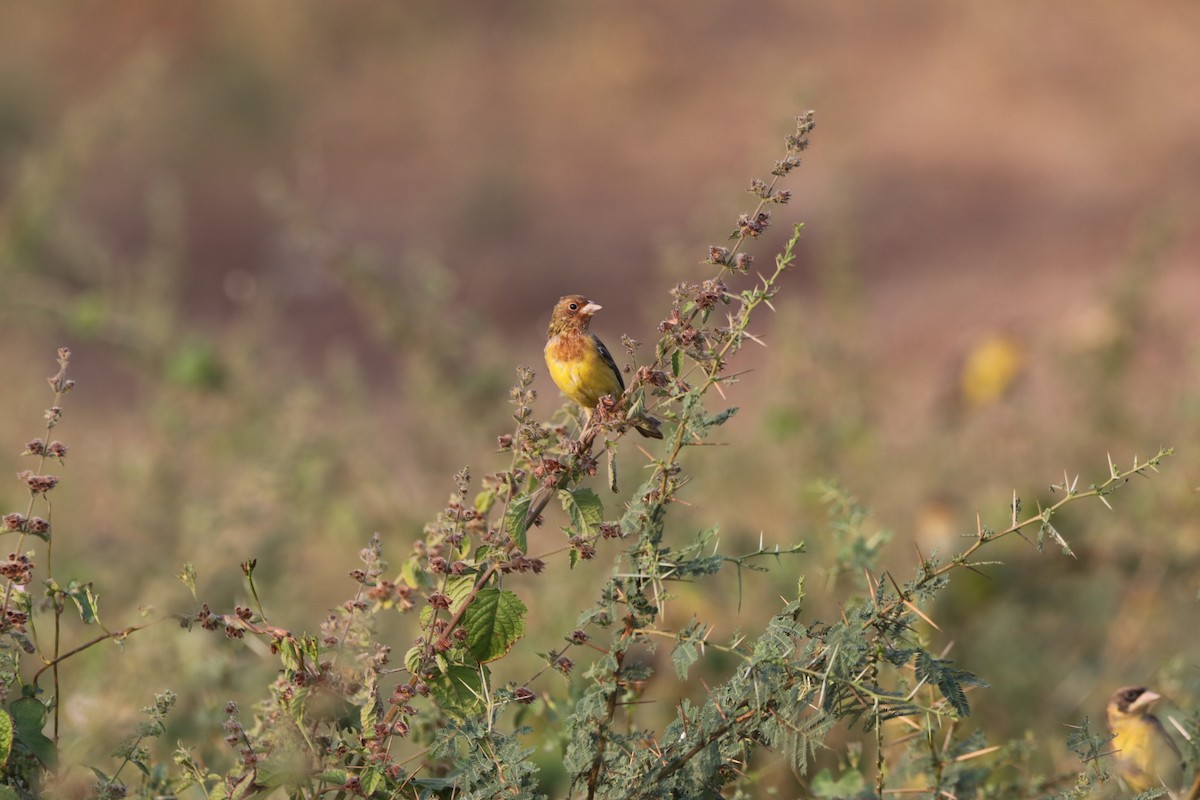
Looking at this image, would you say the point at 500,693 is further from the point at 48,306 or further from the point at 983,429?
the point at 983,429

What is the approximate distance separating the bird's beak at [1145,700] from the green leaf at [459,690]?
1.49 meters

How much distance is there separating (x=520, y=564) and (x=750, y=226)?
→ 571mm

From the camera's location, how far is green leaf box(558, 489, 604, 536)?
2018mm

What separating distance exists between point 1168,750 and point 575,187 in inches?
730

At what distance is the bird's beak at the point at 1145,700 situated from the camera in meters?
2.82

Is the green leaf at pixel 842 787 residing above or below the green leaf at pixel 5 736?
below

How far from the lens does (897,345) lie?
14.2 metres

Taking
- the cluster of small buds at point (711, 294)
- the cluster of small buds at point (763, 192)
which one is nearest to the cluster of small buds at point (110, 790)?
the cluster of small buds at point (711, 294)

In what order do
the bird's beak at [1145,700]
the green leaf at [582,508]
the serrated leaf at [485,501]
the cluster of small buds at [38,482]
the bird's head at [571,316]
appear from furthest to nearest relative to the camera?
the bird's head at [571,316] → the bird's beak at [1145,700] → the serrated leaf at [485,501] → the green leaf at [582,508] → the cluster of small buds at [38,482]

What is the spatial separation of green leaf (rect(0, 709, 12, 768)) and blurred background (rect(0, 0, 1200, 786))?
0.61 meters

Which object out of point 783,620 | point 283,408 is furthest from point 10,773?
point 283,408

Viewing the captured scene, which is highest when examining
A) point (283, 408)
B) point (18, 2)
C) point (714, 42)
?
point (18, 2)

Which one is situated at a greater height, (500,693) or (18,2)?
(18,2)

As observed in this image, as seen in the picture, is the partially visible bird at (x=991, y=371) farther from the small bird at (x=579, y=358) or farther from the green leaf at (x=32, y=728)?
the green leaf at (x=32, y=728)
